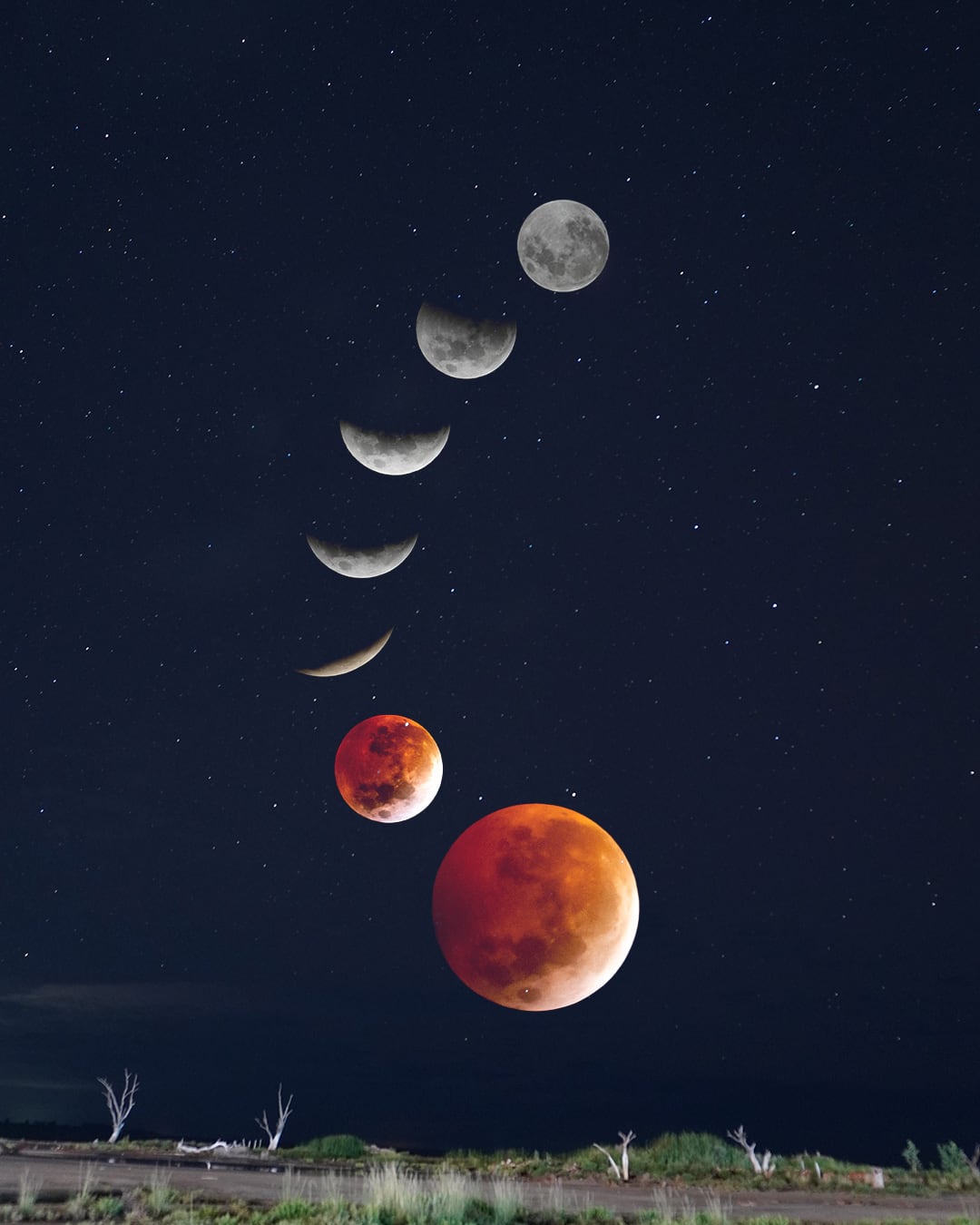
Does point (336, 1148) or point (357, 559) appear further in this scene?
point (336, 1148)

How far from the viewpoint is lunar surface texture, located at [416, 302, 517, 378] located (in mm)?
23156

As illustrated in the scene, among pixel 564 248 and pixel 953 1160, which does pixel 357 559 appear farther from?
pixel 953 1160

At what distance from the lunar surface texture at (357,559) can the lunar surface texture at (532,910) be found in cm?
1027

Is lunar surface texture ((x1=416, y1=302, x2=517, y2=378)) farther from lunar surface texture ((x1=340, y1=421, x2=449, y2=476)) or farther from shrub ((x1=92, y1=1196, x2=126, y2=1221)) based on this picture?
shrub ((x1=92, y1=1196, x2=126, y2=1221))

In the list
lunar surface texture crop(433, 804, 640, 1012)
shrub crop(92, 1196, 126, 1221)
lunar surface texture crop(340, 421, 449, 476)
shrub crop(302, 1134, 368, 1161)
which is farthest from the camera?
shrub crop(302, 1134, 368, 1161)

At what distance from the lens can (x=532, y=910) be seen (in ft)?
59.8

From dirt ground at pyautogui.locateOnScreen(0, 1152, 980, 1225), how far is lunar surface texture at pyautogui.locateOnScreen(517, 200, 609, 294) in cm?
2268

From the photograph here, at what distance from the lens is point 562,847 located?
749 inches

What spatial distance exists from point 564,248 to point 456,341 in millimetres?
3753

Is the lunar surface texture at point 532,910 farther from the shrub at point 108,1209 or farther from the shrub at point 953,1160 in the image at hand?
the shrub at point 953,1160

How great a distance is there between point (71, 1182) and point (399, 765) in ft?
43.0

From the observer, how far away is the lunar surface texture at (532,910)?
18.2 meters

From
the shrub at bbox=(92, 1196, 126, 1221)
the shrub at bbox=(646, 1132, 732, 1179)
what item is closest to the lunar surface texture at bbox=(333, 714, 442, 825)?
the shrub at bbox=(92, 1196, 126, 1221)

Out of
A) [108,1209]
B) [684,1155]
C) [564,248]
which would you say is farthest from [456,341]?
[684,1155]
